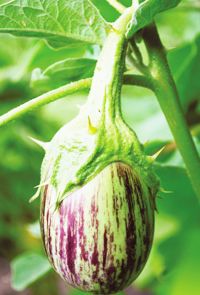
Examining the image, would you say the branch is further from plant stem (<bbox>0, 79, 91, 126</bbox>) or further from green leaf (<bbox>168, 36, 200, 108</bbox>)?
green leaf (<bbox>168, 36, 200, 108</bbox>)

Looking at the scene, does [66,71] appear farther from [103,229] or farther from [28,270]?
[28,270]

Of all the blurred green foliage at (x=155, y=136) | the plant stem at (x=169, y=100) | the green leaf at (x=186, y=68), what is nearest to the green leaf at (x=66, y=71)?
the blurred green foliage at (x=155, y=136)

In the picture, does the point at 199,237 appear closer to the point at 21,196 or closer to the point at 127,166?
the point at 127,166

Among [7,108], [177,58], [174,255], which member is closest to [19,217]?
[7,108]

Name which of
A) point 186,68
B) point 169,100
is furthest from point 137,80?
point 186,68

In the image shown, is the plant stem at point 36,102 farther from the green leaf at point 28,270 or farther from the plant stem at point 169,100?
the green leaf at point 28,270

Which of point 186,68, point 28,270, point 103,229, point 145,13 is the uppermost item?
point 145,13
